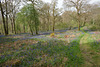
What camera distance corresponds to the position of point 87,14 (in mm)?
18688

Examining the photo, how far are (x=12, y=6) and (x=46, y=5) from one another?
48.0ft

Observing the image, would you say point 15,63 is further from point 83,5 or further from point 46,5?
point 46,5

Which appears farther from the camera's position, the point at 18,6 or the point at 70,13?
the point at 18,6

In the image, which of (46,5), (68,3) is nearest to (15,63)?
(68,3)

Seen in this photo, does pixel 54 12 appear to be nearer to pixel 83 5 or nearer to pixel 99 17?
pixel 83 5

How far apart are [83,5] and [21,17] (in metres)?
18.6

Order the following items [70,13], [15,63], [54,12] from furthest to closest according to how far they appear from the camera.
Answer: [54,12], [70,13], [15,63]

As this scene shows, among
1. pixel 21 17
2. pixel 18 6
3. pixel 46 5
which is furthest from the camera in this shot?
pixel 46 5

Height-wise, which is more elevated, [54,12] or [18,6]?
[18,6]

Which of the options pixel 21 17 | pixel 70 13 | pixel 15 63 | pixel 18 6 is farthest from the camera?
pixel 18 6

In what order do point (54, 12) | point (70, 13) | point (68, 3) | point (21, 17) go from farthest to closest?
point (54, 12) → point (70, 13) → point (68, 3) → point (21, 17)

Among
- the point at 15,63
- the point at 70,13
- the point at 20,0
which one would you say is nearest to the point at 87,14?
the point at 70,13

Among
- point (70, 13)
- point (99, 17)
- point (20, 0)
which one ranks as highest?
point (20, 0)

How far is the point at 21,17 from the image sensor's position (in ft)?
58.4
